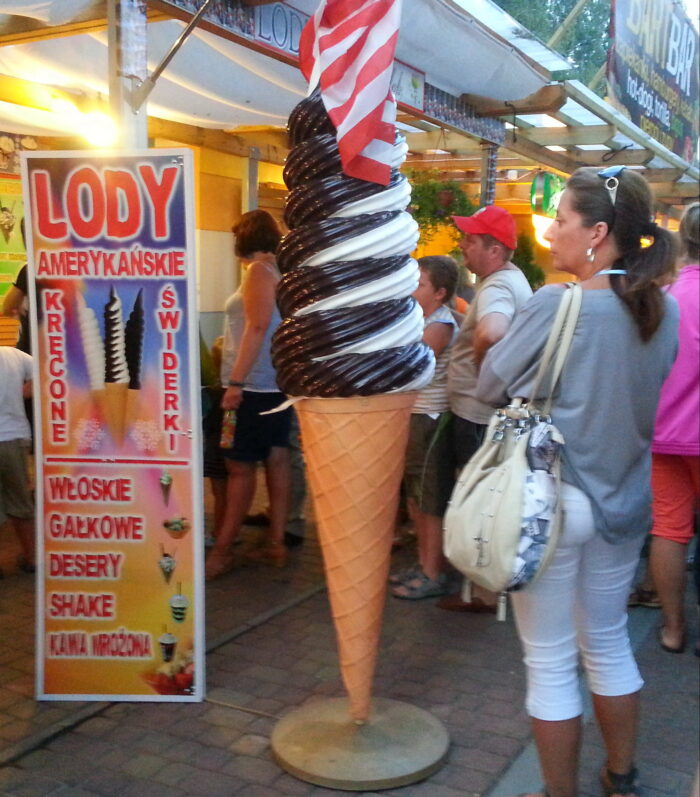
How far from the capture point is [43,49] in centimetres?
482

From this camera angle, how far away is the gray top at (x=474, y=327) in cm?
391

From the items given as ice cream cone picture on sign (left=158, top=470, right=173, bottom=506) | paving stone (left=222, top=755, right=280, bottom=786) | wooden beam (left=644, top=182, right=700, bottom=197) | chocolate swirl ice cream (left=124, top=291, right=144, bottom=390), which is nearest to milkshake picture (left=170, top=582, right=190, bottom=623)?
ice cream cone picture on sign (left=158, top=470, right=173, bottom=506)

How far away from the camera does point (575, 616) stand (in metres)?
2.53

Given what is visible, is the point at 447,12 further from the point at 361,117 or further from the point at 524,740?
the point at 524,740

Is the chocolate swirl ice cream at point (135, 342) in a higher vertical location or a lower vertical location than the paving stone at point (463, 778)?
higher

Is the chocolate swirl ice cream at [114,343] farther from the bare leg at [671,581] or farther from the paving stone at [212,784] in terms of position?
the bare leg at [671,581]

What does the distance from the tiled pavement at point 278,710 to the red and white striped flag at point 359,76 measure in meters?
2.09

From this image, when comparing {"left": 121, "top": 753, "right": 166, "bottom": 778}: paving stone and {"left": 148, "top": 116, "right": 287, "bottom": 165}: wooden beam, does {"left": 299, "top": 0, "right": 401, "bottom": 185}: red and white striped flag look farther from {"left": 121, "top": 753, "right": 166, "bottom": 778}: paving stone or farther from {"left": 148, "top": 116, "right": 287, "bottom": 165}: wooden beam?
{"left": 148, "top": 116, "right": 287, "bottom": 165}: wooden beam

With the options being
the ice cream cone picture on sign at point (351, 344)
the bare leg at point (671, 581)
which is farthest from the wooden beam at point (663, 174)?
the ice cream cone picture on sign at point (351, 344)

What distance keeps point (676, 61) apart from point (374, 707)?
8579mm

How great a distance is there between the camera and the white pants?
2336mm

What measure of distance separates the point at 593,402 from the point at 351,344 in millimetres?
798

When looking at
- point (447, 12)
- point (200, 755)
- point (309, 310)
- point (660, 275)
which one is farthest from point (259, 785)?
point (447, 12)

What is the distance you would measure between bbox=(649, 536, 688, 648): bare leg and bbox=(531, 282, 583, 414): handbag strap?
6.67 ft
